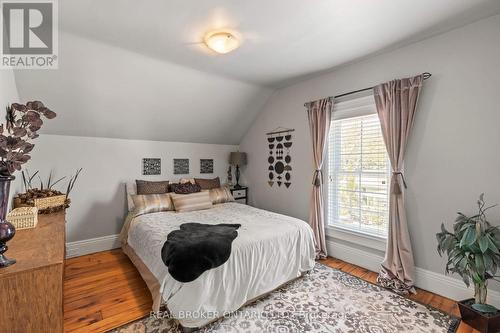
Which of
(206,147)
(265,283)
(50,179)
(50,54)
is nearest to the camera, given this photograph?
(265,283)

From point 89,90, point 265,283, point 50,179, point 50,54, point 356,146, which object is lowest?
point 265,283

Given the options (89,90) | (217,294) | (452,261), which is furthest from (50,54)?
(452,261)

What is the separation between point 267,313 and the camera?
6.52 ft

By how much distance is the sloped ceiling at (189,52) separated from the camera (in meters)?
1.86

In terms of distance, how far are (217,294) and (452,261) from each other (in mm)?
1916

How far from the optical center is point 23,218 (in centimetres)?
170

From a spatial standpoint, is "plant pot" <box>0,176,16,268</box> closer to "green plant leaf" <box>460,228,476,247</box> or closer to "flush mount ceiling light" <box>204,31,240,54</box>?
"flush mount ceiling light" <box>204,31,240,54</box>

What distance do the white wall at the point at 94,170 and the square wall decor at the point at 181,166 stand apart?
0.26 m

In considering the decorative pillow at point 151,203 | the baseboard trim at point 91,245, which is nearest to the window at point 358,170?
the decorative pillow at point 151,203

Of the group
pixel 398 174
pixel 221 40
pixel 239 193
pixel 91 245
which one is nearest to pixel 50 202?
pixel 91 245

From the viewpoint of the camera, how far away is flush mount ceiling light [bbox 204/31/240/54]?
7.03 ft

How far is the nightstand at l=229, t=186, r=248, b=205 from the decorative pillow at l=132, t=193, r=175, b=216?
4.37ft

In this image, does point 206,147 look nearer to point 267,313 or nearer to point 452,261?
point 267,313

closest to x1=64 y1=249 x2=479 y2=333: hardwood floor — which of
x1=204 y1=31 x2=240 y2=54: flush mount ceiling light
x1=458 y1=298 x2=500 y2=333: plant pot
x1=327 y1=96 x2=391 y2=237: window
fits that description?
x1=458 y1=298 x2=500 y2=333: plant pot
